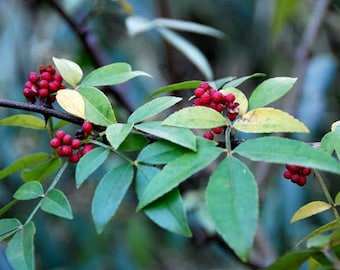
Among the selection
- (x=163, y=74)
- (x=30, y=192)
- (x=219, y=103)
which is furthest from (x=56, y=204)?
(x=163, y=74)

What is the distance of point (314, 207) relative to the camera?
0.44m

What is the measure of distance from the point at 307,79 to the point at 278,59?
0.42m

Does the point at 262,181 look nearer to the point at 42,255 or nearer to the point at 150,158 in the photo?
the point at 42,255

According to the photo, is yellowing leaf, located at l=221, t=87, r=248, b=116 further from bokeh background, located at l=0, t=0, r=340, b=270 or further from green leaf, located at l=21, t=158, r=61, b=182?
bokeh background, located at l=0, t=0, r=340, b=270

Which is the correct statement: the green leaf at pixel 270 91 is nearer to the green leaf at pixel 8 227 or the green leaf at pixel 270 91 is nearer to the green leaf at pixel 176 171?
the green leaf at pixel 176 171

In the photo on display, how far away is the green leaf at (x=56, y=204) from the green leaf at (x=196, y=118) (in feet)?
0.32

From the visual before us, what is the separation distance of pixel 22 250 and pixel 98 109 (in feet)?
0.39

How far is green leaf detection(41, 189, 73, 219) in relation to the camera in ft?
1.38

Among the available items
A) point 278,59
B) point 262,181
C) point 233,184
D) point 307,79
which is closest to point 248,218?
point 233,184

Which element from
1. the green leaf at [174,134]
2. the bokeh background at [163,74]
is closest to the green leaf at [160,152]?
the green leaf at [174,134]

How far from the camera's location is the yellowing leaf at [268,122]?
39 cm

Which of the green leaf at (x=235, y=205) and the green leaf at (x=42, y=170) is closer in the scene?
the green leaf at (x=235, y=205)

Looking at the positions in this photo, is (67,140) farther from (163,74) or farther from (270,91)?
(163,74)

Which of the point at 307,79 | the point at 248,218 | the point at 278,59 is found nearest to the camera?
the point at 248,218
